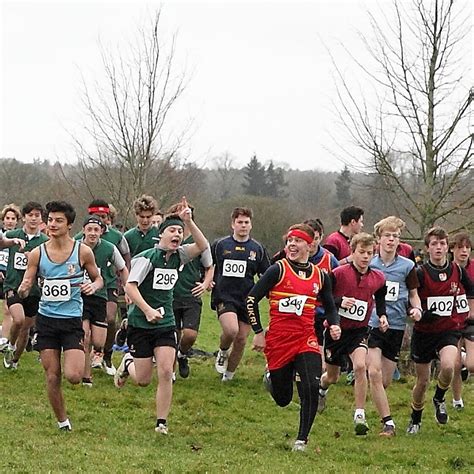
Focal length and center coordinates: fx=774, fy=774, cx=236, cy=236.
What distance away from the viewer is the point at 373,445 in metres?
8.28

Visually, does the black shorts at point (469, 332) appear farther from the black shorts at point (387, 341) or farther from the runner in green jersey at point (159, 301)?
the runner in green jersey at point (159, 301)

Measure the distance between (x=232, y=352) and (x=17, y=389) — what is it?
3.12 metres

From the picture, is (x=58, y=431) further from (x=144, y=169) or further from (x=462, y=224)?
(x=144, y=169)

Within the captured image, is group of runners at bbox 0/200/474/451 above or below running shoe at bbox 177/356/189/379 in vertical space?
above

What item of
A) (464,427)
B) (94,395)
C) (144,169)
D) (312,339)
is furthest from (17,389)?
(144,169)

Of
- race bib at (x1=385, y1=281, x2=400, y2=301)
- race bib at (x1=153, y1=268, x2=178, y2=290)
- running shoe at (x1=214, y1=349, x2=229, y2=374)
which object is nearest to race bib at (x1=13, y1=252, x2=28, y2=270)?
running shoe at (x1=214, y1=349, x2=229, y2=374)

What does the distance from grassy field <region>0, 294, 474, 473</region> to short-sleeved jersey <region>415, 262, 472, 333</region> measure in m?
1.32

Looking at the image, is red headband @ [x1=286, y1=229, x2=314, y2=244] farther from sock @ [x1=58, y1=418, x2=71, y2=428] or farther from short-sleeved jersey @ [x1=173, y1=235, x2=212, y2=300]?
short-sleeved jersey @ [x1=173, y1=235, x2=212, y2=300]

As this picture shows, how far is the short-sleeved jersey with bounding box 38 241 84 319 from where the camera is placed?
7691 mm

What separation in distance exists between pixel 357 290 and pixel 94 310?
3.66 metres

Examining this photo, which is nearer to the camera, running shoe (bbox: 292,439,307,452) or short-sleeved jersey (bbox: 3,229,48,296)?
running shoe (bbox: 292,439,307,452)

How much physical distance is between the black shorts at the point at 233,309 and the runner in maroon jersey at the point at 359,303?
2451 millimetres

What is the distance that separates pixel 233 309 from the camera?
36.1 ft

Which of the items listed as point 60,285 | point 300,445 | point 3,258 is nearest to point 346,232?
point 300,445
